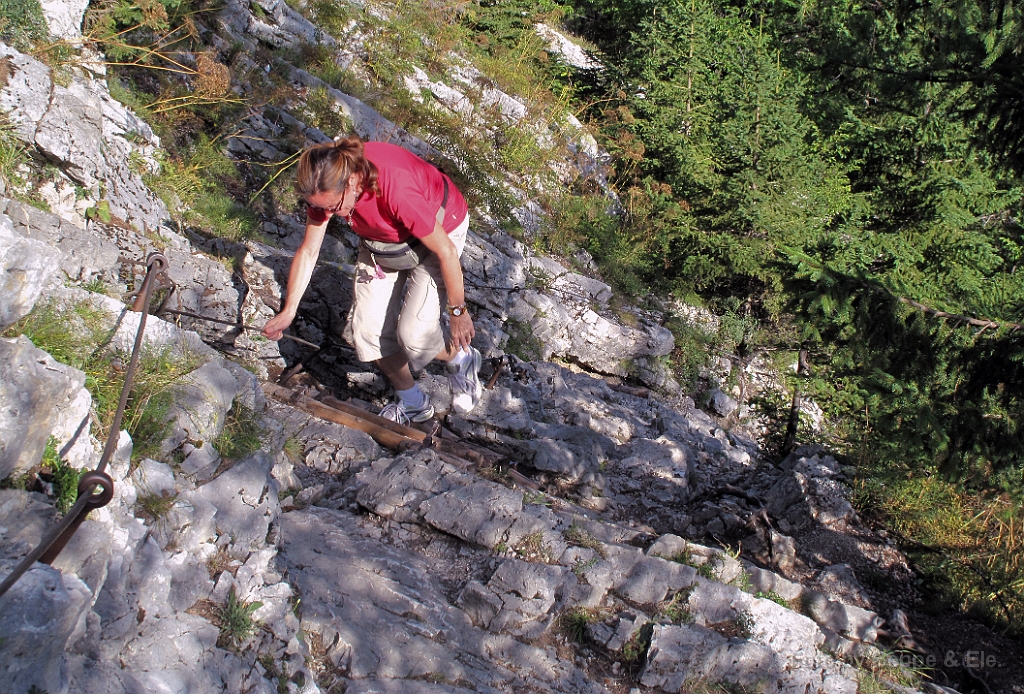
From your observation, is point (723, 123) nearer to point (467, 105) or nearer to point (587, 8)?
point (467, 105)

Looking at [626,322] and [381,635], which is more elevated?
[381,635]

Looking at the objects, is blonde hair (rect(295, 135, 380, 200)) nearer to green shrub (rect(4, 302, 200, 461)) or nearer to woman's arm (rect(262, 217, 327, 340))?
woman's arm (rect(262, 217, 327, 340))

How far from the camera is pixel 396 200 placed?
403cm

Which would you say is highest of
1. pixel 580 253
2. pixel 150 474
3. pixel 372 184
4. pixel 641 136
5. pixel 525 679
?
pixel 372 184

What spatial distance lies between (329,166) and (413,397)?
1.99 m

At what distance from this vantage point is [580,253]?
31.7 ft

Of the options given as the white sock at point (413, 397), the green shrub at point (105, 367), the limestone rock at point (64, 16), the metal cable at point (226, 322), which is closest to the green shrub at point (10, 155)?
the metal cable at point (226, 322)

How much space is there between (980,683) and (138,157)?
7141 mm

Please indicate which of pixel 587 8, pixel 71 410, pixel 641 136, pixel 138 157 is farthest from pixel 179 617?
pixel 587 8

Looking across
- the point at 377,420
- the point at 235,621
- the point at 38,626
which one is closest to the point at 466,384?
the point at 377,420

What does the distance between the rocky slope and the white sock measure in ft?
1.29

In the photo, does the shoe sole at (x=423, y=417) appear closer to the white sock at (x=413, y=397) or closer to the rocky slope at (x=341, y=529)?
the white sock at (x=413, y=397)

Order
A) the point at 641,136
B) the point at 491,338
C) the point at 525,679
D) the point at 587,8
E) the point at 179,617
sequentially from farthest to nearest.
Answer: the point at 587,8, the point at 641,136, the point at 491,338, the point at 525,679, the point at 179,617

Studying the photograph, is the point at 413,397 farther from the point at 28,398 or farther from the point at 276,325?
the point at 28,398
